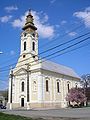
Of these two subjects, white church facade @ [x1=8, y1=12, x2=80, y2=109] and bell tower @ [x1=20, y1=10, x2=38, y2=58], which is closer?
white church facade @ [x1=8, y1=12, x2=80, y2=109]

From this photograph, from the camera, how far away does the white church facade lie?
193 feet

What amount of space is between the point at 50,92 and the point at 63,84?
862cm

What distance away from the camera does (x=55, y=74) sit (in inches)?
2574

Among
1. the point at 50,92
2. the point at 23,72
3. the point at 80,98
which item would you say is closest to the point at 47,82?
the point at 50,92

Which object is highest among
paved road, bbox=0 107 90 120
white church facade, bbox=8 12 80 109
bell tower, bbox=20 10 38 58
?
bell tower, bbox=20 10 38 58

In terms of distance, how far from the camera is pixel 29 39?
213 feet

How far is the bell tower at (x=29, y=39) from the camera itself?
6500cm

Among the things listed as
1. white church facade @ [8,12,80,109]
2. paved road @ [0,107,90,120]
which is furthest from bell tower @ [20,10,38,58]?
paved road @ [0,107,90,120]

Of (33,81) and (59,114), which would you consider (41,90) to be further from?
(59,114)

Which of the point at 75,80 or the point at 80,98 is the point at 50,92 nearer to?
the point at 80,98

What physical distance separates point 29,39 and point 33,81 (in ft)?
39.7

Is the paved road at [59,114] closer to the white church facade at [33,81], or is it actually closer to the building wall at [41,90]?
the building wall at [41,90]

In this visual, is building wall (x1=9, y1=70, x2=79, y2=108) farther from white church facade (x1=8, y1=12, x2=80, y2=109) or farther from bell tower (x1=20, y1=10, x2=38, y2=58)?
bell tower (x1=20, y1=10, x2=38, y2=58)

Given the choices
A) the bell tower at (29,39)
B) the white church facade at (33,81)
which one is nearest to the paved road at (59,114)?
the white church facade at (33,81)
